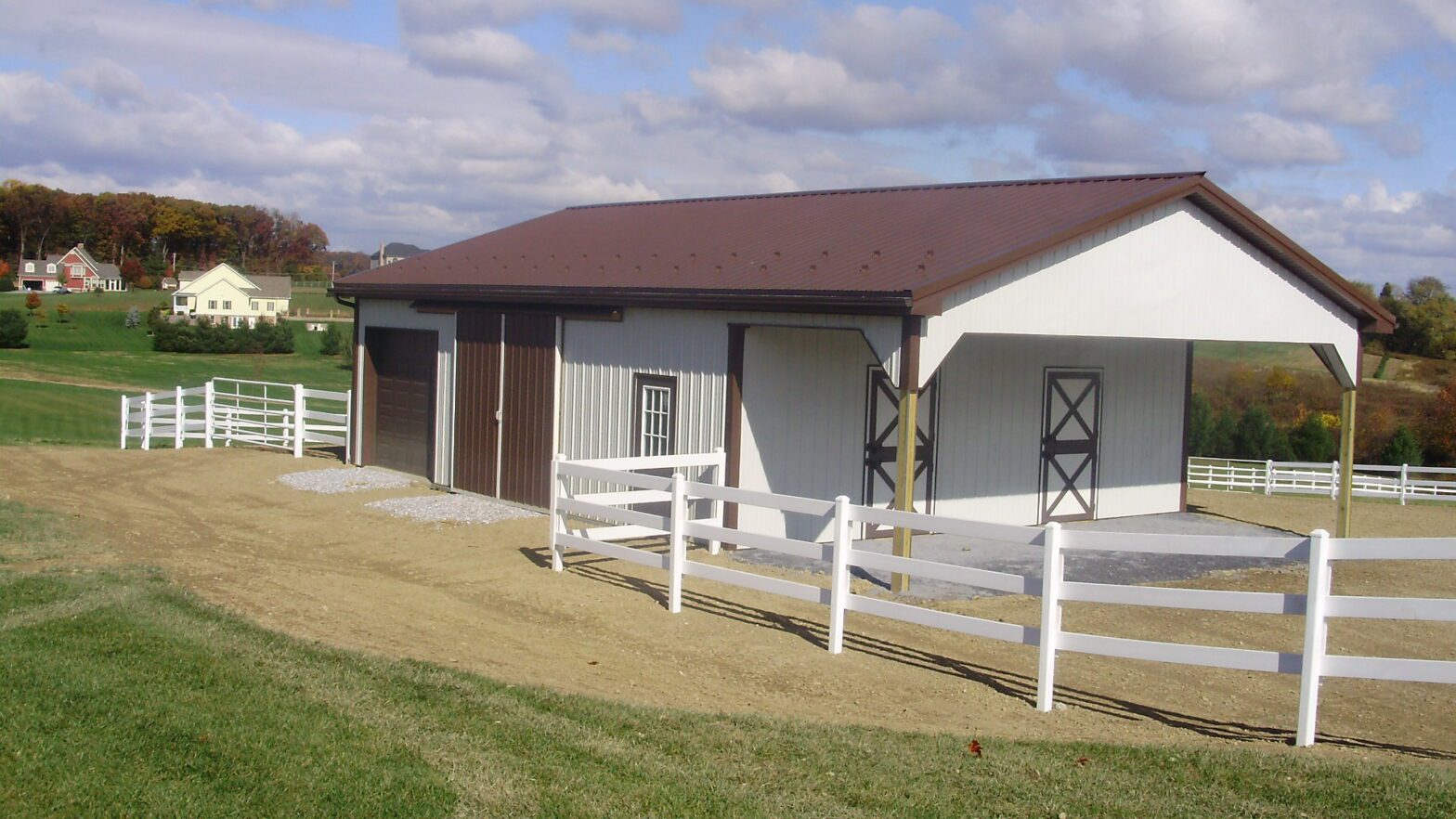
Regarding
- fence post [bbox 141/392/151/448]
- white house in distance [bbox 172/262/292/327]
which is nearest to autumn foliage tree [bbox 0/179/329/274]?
white house in distance [bbox 172/262/292/327]

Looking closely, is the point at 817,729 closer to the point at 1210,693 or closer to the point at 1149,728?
the point at 1149,728

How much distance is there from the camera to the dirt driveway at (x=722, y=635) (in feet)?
26.2

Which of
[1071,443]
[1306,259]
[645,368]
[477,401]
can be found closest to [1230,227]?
[1306,259]

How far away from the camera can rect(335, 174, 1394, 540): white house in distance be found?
1312cm

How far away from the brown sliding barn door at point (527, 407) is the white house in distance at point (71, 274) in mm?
103156

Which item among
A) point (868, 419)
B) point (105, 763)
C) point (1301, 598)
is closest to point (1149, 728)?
point (1301, 598)

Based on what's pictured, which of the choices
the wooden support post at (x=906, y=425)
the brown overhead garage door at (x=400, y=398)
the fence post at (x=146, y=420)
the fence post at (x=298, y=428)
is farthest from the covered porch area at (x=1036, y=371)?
the fence post at (x=146, y=420)

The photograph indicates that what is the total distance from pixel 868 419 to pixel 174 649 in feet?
28.3

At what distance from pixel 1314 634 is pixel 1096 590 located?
54.8 inches

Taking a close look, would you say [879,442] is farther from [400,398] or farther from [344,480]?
[400,398]

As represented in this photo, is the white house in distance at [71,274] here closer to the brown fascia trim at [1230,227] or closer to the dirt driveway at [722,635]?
the dirt driveway at [722,635]

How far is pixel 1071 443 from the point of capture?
683 inches

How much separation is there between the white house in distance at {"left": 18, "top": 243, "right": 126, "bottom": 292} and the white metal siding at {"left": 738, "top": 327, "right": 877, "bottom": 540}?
107422 millimetres

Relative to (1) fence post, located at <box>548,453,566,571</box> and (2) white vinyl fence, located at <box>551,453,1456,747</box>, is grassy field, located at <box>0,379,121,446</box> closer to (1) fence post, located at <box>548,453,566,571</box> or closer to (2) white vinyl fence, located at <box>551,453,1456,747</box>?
(1) fence post, located at <box>548,453,566,571</box>
